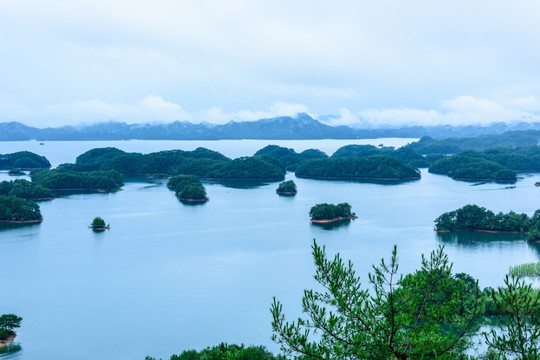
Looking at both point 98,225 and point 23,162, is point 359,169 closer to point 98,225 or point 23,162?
point 98,225

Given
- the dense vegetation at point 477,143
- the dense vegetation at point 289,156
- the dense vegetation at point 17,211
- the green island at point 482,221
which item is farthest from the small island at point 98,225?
the dense vegetation at point 477,143

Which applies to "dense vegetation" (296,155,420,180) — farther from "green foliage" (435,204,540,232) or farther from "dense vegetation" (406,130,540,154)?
"dense vegetation" (406,130,540,154)

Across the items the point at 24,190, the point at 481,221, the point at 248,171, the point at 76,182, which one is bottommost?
the point at 481,221

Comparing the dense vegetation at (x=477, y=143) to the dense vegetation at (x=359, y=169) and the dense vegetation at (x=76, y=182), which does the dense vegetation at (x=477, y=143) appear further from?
the dense vegetation at (x=76, y=182)

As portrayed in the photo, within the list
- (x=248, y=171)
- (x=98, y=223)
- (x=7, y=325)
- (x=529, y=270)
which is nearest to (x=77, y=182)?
(x=248, y=171)

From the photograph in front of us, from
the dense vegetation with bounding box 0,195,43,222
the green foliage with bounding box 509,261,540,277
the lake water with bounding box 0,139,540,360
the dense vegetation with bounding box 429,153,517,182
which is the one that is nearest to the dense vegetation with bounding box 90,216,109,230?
the lake water with bounding box 0,139,540,360

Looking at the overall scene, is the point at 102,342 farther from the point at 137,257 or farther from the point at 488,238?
the point at 488,238

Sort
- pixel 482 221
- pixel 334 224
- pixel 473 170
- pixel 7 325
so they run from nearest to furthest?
pixel 7 325
pixel 482 221
pixel 334 224
pixel 473 170

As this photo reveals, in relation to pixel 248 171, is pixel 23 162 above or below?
above
